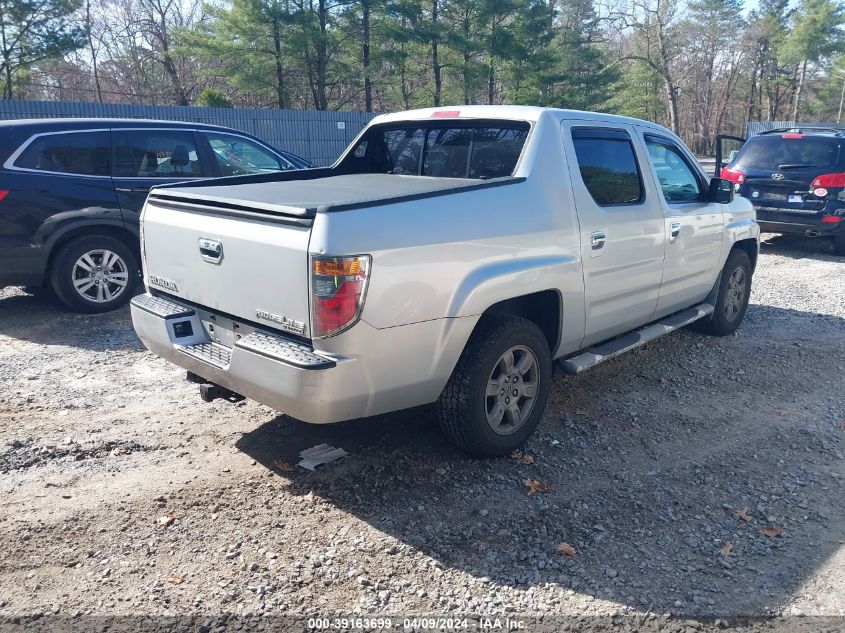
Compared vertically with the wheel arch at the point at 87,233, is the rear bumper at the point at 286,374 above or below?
below

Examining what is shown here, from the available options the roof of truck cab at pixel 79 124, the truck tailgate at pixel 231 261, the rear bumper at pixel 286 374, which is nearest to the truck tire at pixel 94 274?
the roof of truck cab at pixel 79 124

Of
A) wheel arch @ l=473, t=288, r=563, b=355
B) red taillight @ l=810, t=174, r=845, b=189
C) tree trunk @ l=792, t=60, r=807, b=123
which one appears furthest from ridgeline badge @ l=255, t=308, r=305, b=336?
tree trunk @ l=792, t=60, r=807, b=123

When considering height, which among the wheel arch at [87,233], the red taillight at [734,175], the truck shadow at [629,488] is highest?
the red taillight at [734,175]

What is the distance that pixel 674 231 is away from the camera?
529cm

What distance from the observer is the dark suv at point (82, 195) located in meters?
6.64

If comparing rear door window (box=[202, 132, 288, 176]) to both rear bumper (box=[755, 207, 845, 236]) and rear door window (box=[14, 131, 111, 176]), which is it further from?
rear bumper (box=[755, 207, 845, 236])

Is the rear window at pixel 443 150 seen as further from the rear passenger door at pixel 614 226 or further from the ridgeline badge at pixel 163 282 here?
the ridgeline badge at pixel 163 282

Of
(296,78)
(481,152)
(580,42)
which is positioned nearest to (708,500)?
(481,152)

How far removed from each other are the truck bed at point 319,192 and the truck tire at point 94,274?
116 inches

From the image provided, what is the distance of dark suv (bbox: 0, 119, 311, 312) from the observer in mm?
6637

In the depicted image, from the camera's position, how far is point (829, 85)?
5650 cm

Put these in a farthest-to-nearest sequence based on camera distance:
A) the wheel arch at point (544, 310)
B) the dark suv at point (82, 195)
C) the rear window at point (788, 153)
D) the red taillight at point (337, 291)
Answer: the rear window at point (788, 153), the dark suv at point (82, 195), the wheel arch at point (544, 310), the red taillight at point (337, 291)

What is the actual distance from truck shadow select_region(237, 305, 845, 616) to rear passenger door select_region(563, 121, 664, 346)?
2.35 feet

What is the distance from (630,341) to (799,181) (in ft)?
23.1
